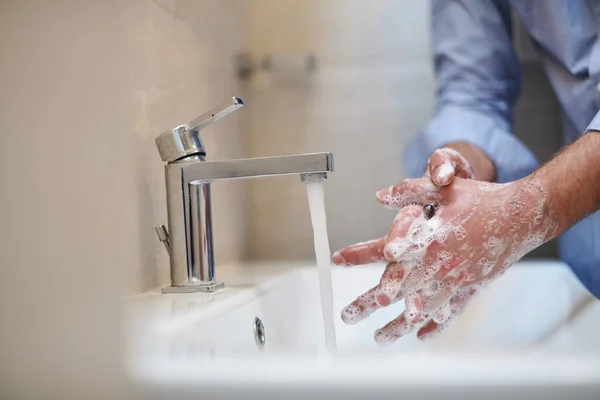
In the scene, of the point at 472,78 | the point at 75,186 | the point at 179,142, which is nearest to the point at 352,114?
the point at 472,78

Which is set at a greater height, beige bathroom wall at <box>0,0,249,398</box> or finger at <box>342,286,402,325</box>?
beige bathroom wall at <box>0,0,249,398</box>

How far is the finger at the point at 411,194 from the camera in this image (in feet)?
1.91

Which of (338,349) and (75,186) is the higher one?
(75,186)

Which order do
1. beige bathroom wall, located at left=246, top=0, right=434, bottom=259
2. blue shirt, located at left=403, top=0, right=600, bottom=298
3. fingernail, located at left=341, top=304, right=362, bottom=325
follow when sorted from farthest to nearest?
1. beige bathroom wall, located at left=246, top=0, right=434, bottom=259
2. blue shirt, located at left=403, top=0, right=600, bottom=298
3. fingernail, located at left=341, top=304, right=362, bottom=325

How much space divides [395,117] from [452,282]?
612mm

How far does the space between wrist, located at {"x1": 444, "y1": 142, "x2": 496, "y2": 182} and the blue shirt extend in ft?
0.04

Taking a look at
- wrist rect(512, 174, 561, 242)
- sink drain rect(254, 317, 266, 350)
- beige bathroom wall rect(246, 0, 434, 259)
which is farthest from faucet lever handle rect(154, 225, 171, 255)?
beige bathroom wall rect(246, 0, 434, 259)

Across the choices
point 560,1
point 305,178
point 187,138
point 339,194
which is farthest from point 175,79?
point 560,1

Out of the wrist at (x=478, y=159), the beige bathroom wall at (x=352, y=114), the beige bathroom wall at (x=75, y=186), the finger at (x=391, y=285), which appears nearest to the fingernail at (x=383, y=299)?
the finger at (x=391, y=285)

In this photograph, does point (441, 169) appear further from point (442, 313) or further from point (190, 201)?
point (190, 201)

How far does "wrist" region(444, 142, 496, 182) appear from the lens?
0.87 metres

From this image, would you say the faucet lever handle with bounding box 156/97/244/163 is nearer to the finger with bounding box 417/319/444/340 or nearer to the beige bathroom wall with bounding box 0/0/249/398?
the beige bathroom wall with bounding box 0/0/249/398

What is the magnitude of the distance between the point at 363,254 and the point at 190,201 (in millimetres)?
195

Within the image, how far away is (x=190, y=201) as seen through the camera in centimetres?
65
